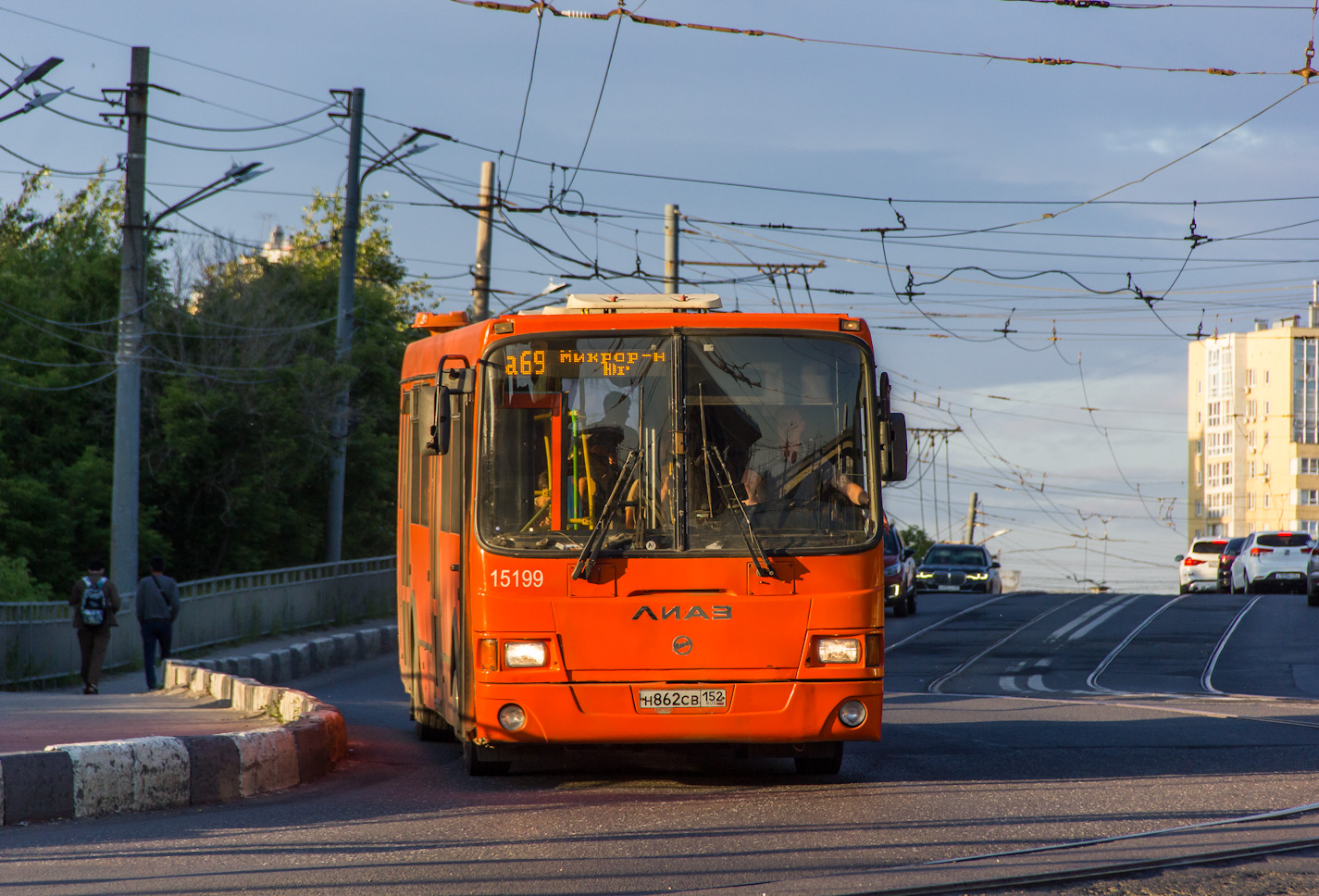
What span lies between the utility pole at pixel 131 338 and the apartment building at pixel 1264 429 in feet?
344

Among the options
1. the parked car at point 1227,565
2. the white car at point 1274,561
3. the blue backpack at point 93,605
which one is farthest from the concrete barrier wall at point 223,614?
the parked car at point 1227,565

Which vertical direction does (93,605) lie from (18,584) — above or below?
above

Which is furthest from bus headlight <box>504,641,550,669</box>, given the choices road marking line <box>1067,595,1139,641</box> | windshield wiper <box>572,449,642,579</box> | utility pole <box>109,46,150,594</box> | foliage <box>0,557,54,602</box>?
road marking line <box>1067,595,1139,641</box>

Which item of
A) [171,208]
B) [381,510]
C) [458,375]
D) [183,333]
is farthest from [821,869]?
[381,510]

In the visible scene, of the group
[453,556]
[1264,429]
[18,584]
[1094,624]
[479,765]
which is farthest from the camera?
[1264,429]

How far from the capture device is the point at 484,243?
31391 mm

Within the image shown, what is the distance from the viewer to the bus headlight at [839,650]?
28.6 feet

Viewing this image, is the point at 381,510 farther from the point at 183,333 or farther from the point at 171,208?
the point at 171,208

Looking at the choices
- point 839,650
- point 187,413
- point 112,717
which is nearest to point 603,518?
point 839,650

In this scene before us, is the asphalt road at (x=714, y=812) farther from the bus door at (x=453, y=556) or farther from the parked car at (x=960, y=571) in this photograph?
the parked car at (x=960, y=571)

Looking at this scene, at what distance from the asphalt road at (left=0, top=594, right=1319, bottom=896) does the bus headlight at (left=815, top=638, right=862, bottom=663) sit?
0.78m

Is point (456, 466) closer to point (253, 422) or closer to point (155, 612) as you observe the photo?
point (155, 612)

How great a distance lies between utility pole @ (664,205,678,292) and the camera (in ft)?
A: 109

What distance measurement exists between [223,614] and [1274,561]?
90.7 ft
